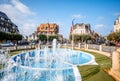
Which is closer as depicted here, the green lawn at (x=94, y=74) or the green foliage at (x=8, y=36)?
the green lawn at (x=94, y=74)

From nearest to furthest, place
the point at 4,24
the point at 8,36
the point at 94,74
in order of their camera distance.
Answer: the point at 94,74
the point at 8,36
the point at 4,24

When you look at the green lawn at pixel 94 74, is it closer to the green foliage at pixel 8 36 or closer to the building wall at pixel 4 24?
the green foliage at pixel 8 36

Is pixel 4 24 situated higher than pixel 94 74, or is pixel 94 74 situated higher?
pixel 4 24

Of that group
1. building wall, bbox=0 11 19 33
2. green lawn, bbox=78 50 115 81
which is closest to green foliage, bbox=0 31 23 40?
building wall, bbox=0 11 19 33

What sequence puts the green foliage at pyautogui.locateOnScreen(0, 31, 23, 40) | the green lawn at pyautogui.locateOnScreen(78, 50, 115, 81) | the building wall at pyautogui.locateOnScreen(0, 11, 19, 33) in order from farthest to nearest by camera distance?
the building wall at pyautogui.locateOnScreen(0, 11, 19, 33), the green foliage at pyautogui.locateOnScreen(0, 31, 23, 40), the green lawn at pyautogui.locateOnScreen(78, 50, 115, 81)

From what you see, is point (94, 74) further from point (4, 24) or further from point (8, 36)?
point (4, 24)

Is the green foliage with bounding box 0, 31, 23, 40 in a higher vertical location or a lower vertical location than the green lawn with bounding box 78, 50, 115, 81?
higher

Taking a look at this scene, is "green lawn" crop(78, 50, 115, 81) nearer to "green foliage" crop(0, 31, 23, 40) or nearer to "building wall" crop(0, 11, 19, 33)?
"green foliage" crop(0, 31, 23, 40)

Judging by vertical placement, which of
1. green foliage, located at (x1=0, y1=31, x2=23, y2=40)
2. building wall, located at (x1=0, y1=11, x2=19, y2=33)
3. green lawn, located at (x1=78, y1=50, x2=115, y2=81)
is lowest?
green lawn, located at (x1=78, y1=50, x2=115, y2=81)

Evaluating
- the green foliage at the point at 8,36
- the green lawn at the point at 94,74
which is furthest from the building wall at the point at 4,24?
the green lawn at the point at 94,74

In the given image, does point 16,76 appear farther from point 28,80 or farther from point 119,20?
point 119,20

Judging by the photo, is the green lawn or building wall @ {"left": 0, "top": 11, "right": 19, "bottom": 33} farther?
building wall @ {"left": 0, "top": 11, "right": 19, "bottom": 33}

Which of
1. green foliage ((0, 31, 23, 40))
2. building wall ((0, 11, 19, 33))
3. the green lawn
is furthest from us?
building wall ((0, 11, 19, 33))

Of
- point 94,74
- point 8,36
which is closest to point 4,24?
point 8,36
